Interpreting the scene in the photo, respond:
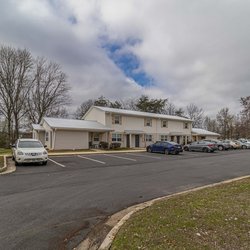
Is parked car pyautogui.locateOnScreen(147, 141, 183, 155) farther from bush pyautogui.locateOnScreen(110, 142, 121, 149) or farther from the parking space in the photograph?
the parking space

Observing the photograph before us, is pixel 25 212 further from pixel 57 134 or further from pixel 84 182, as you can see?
pixel 57 134

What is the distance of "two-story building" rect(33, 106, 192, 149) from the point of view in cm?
3067

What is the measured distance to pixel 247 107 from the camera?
16812 mm

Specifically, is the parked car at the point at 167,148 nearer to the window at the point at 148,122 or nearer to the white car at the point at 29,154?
the window at the point at 148,122

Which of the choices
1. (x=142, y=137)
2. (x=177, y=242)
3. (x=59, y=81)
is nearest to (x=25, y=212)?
(x=177, y=242)

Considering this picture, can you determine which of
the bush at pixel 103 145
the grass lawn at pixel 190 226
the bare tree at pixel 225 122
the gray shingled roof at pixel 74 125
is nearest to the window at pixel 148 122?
the gray shingled roof at pixel 74 125

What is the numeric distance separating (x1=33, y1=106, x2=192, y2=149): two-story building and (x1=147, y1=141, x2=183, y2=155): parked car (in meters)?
7.21

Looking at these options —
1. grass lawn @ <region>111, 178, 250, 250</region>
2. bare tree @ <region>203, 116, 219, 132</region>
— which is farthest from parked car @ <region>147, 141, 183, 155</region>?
bare tree @ <region>203, 116, 219, 132</region>

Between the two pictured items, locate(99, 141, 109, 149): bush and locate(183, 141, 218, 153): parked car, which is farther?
locate(183, 141, 218, 153): parked car

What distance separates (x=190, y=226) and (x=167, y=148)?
77.2 ft

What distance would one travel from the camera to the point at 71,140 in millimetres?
30984

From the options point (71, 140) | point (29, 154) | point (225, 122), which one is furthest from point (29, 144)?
point (225, 122)

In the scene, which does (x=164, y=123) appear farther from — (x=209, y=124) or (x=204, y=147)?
(x=209, y=124)

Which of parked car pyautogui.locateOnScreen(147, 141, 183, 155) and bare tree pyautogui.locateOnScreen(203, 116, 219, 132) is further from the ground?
bare tree pyautogui.locateOnScreen(203, 116, 219, 132)
